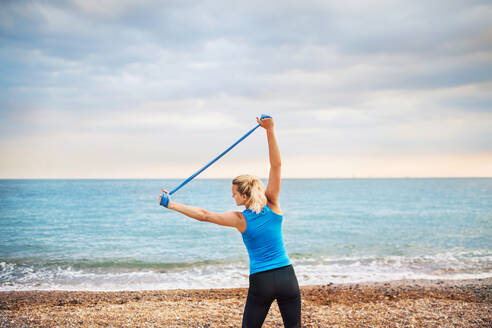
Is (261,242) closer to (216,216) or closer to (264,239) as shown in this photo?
(264,239)

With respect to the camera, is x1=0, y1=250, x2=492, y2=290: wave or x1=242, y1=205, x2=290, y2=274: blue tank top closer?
x1=242, y1=205, x2=290, y2=274: blue tank top

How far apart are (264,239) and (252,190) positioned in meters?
0.39

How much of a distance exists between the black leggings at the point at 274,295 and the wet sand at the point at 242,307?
10.4ft

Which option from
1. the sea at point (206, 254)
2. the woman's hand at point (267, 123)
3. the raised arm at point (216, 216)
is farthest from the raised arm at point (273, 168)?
the sea at point (206, 254)


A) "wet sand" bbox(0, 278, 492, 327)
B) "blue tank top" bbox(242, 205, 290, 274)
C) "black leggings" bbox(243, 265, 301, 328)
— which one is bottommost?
"wet sand" bbox(0, 278, 492, 327)

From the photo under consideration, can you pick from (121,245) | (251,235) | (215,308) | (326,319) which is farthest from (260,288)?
(121,245)

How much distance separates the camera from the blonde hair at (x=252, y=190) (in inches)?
101

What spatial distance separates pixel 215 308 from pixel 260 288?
14.0ft

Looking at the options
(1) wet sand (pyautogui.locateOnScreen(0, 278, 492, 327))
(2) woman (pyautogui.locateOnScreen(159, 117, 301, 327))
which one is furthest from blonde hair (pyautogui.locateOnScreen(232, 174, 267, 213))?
A: (1) wet sand (pyautogui.locateOnScreen(0, 278, 492, 327))

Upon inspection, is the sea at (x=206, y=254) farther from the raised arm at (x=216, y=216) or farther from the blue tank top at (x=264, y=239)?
the raised arm at (x=216, y=216)

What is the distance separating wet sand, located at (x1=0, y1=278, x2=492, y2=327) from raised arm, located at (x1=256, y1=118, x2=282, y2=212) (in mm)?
3699

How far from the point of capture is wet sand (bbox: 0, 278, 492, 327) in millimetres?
5652

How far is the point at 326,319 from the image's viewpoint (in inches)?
231

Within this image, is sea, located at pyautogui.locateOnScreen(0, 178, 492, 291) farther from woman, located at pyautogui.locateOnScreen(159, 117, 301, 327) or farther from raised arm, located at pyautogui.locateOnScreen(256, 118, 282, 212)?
raised arm, located at pyautogui.locateOnScreen(256, 118, 282, 212)
